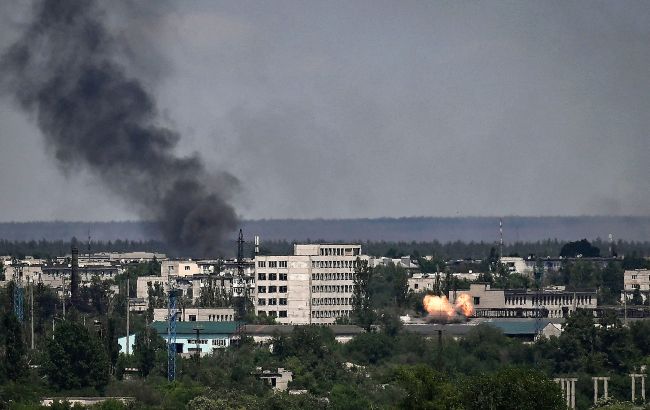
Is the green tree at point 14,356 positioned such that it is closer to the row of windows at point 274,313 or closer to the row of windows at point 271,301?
the row of windows at point 274,313

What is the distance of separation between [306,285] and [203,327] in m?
18.7

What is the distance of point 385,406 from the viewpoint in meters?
88.4

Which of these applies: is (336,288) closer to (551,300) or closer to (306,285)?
(306,285)

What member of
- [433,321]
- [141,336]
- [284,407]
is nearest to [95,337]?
[141,336]

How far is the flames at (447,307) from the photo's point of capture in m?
134

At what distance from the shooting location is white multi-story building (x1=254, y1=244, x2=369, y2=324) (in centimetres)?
14050

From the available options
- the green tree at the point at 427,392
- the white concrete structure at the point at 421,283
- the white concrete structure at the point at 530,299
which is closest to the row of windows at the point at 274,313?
the white concrete structure at the point at 530,299

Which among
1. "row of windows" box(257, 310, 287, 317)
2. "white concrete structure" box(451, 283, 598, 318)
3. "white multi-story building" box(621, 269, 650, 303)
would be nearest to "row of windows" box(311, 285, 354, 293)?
"row of windows" box(257, 310, 287, 317)

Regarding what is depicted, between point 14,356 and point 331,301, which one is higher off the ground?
point 331,301

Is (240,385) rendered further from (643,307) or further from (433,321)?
(643,307)

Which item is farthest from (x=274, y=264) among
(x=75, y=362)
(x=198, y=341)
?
(x=75, y=362)

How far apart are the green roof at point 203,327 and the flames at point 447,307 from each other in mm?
14495

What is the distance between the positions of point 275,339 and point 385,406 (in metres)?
26.5

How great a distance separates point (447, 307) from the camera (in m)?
→ 136
